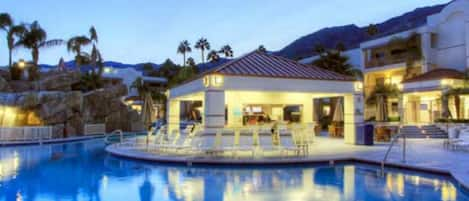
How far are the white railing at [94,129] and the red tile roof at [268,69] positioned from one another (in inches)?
597

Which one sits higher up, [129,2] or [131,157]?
[129,2]

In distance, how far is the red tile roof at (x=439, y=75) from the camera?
80.8 ft

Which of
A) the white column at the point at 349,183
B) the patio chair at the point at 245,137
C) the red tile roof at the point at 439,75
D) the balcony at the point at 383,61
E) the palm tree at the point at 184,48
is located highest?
the palm tree at the point at 184,48

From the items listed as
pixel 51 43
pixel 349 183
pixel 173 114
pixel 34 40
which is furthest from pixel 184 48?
pixel 349 183

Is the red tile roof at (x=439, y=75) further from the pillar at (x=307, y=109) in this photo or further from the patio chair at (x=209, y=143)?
the patio chair at (x=209, y=143)

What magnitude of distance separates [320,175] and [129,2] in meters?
24.5

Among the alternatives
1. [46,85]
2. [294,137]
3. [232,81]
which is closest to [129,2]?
[46,85]

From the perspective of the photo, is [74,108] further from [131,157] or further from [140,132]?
[131,157]

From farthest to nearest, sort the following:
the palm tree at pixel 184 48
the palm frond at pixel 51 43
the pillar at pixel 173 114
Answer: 1. the palm tree at pixel 184 48
2. the palm frond at pixel 51 43
3. the pillar at pixel 173 114

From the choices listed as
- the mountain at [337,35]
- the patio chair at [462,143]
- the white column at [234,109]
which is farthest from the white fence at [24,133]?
the mountain at [337,35]

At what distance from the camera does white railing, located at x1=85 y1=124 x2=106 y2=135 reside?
85.6 feet

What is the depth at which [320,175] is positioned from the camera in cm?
1050

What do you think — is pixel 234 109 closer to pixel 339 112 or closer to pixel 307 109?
pixel 307 109

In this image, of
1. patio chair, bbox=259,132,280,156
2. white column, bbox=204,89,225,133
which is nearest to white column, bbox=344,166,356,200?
patio chair, bbox=259,132,280,156
